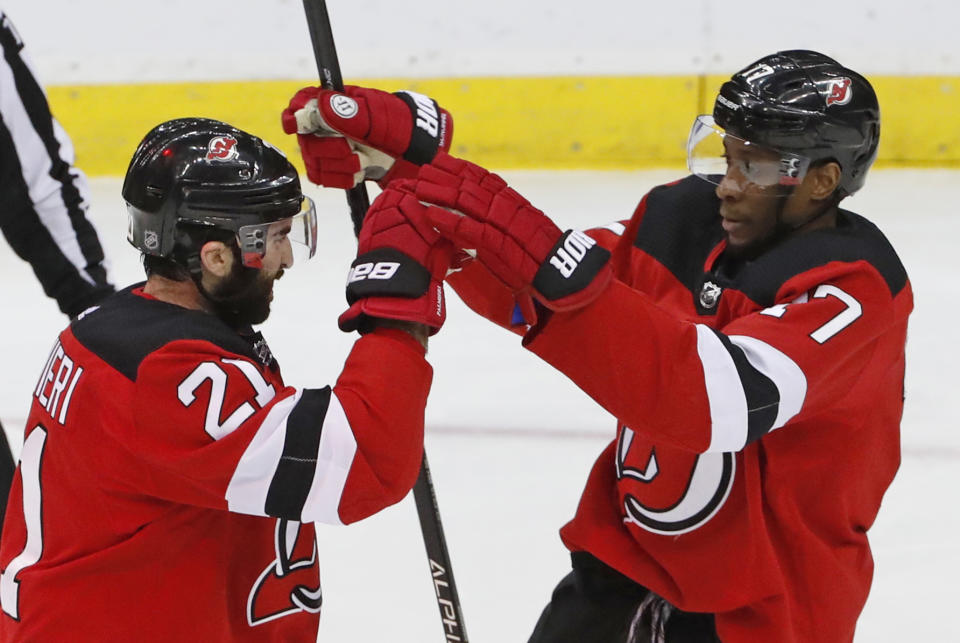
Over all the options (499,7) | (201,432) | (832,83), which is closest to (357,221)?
(201,432)

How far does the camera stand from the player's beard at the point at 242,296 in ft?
4.77

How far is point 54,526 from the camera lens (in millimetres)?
1420

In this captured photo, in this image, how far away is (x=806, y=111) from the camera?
1498mm

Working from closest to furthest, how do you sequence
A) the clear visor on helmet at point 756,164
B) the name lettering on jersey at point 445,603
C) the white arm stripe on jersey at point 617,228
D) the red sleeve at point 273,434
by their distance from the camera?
the red sleeve at point 273,434 → the clear visor on helmet at point 756,164 → the white arm stripe on jersey at point 617,228 → the name lettering on jersey at point 445,603

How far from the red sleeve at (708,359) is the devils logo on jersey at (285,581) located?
1.31 ft

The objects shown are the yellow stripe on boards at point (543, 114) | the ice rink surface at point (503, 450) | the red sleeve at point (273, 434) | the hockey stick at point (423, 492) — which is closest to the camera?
the red sleeve at point (273, 434)

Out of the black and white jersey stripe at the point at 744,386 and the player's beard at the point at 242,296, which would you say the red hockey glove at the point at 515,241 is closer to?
the black and white jersey stripe at the point at 744,386

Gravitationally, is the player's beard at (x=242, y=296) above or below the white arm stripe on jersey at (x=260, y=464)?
above

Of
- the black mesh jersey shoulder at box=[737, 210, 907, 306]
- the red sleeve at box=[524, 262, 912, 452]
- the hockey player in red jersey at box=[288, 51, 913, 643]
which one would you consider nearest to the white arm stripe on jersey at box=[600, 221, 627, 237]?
the hockey player in red jersey at box=[288, 51, 913, 643]

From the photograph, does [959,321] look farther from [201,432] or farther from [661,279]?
[201,432]

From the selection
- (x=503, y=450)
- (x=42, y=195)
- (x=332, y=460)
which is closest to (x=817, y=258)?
(x=332, y=460)

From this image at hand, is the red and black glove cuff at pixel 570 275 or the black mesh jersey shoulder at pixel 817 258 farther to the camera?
the black mesh jersey shoulder at pixel 817 258

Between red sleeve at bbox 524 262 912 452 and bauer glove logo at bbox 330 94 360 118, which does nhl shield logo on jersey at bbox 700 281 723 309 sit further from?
bauer glove logo at bbox 330 94 360 118

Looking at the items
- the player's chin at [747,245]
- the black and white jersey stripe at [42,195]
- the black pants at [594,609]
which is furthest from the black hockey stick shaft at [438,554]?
the black and white jersey stripe at [42,195]
